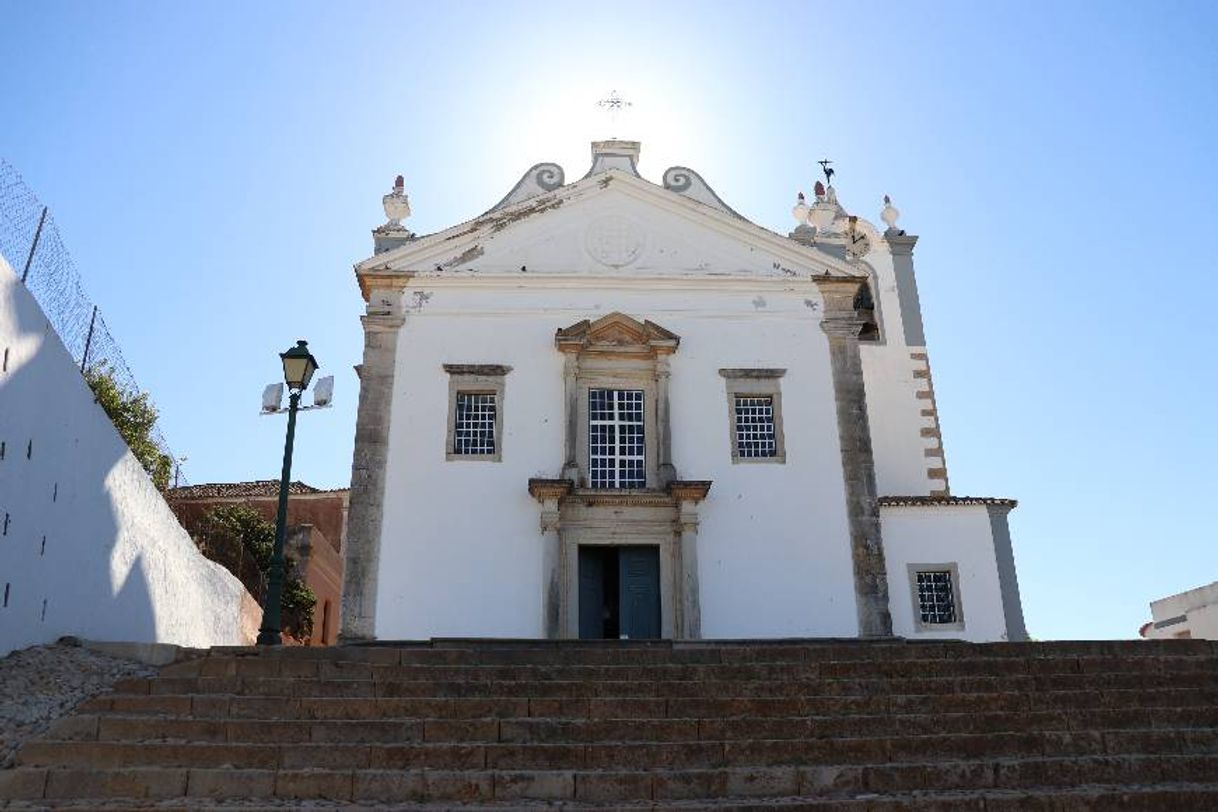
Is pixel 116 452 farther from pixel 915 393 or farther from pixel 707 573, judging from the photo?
pixel 915 393

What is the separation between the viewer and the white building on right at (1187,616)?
50.2 feet

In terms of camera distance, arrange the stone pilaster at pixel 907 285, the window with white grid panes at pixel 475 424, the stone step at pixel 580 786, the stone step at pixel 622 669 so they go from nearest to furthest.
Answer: the stone step at pixel 580 786
the stone step at pixel 622 669
the window with white grid panes at pixel 475 424
the stone pilaster at pixel 907 285

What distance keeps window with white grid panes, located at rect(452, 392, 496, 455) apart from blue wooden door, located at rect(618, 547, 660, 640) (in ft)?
8.15

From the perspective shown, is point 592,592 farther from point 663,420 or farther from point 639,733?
point 639,733

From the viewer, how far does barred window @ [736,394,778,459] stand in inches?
591

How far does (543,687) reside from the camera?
7922 millimetres

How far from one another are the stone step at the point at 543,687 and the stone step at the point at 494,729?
24.8 inches

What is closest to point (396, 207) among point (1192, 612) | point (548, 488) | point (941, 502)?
point (548, 488)

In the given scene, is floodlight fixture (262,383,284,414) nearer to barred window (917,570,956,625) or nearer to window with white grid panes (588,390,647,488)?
window with white grid panes (588,390,647,488)

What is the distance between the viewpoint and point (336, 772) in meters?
6.18

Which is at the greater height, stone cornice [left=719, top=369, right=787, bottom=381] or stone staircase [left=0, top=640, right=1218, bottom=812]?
stone cornice [left=719, top=369, right=787, bottom=381]

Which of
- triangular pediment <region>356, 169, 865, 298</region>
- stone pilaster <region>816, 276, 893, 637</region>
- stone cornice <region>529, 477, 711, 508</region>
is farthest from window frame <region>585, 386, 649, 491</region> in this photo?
stone pilaster <region>816, 276, 893, 637</region>

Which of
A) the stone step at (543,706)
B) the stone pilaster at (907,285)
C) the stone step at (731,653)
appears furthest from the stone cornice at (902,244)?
the stone step at (543,706)

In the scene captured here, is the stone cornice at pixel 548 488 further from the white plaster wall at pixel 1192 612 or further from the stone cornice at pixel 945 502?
the white plaster wall at pixel 1192 612
